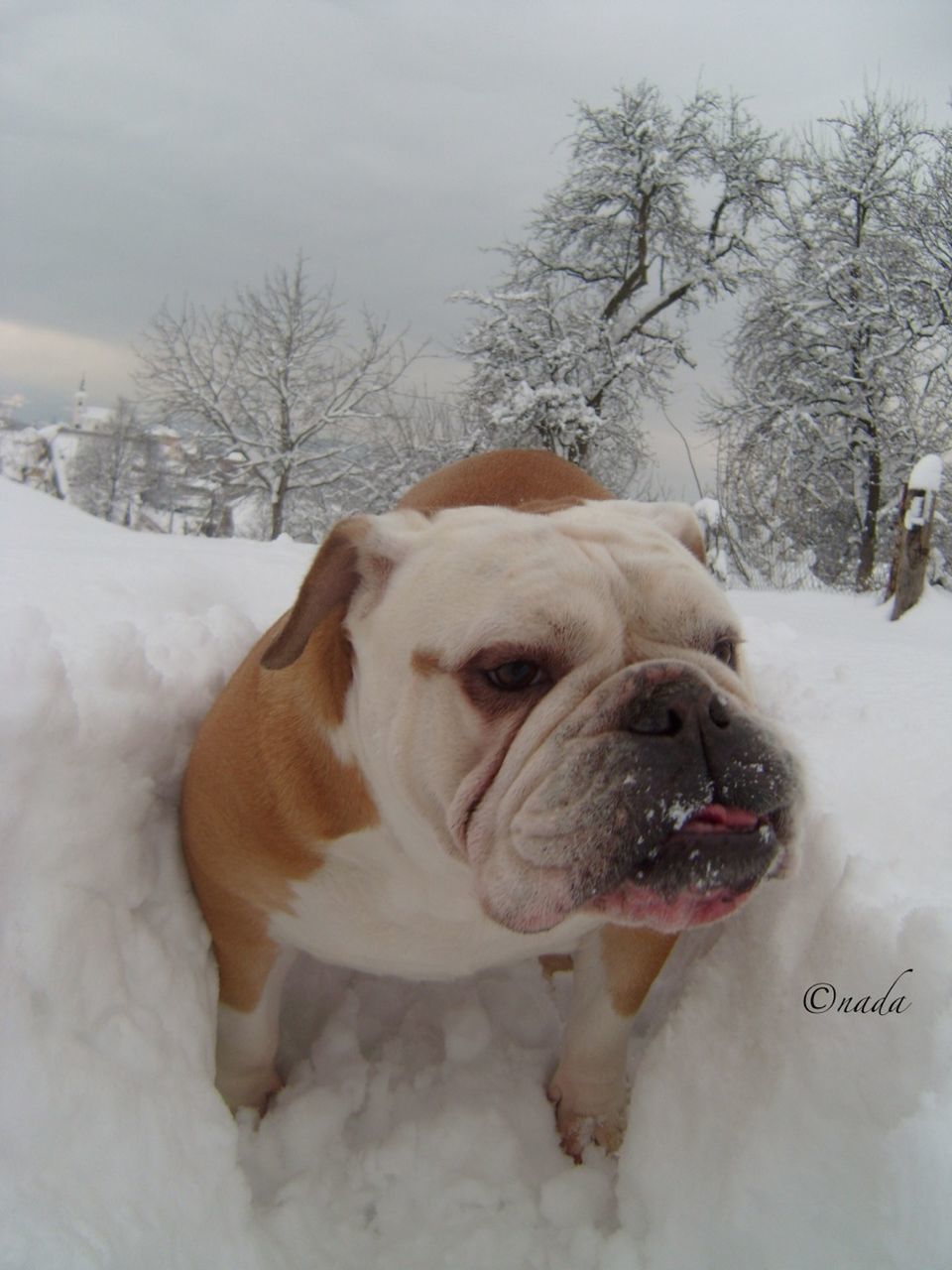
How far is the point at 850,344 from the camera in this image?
18.3 metres

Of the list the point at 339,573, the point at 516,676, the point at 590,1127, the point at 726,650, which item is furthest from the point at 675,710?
the point at 590,1127

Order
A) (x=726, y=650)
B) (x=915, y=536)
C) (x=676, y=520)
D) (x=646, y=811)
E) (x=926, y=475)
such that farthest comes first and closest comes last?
1. (x=926, y=475)
2. (x=915, y=536)
3. (x=676, y=520)
4. (x=726, y=650)
5. (x=646, y=811)

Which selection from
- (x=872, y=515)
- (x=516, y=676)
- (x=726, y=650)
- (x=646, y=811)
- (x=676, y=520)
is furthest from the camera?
(x=872, y=515)

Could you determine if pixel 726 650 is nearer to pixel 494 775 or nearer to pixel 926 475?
pixel 494 775

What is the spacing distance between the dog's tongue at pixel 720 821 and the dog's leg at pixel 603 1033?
64cm

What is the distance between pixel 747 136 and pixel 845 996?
2335cm

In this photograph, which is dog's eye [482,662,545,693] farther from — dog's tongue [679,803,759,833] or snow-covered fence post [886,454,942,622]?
snow-covered fence post [886,454,942,622]

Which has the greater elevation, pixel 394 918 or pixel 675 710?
pixel 675 710

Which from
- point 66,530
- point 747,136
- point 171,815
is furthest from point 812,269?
point 171,815

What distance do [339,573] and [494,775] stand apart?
546 millimetres

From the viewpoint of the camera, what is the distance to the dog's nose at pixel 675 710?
1.28 metres

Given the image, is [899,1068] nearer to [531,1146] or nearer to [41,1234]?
[531,1146]

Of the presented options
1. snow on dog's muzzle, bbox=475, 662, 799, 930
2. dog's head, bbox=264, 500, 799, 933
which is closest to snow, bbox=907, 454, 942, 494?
dog's head, bbox=264, 500, 799, 933

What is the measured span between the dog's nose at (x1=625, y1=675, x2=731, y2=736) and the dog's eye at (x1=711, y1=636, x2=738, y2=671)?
11.0 inches
